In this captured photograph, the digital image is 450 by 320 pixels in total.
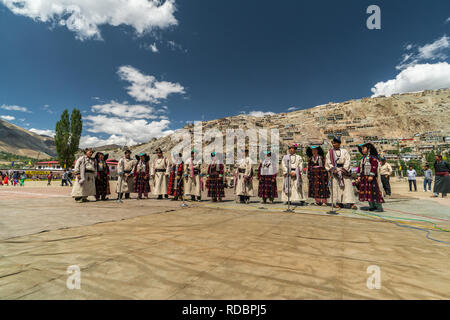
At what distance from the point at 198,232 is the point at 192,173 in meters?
5.26

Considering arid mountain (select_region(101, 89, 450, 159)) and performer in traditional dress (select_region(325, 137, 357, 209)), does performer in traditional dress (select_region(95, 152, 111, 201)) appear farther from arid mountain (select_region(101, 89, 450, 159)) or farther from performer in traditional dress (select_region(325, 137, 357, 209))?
arid mountain (select_region(101, 89, 450, 159))

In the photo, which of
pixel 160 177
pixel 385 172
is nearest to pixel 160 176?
pixel 160 177

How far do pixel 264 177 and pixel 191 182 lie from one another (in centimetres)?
283

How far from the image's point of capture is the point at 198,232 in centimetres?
304

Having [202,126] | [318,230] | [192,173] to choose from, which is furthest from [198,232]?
[202,126]

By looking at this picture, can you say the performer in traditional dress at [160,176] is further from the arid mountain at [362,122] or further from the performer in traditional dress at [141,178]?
the arid mountain at [362,122]

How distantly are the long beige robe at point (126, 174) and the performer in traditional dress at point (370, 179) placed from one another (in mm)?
8262

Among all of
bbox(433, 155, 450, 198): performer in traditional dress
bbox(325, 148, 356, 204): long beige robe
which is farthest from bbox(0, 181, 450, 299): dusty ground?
bbox(433, 155, 450, 198): performer in traditional dress

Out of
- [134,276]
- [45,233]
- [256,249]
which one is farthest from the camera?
[45,233]

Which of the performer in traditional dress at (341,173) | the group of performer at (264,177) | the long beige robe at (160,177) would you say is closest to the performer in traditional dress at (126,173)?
the group of performer at (264,177)

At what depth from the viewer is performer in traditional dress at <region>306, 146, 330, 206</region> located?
714 cm

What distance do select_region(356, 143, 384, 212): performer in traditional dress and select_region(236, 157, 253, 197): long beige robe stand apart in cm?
341

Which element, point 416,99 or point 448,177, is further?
point 416,99
